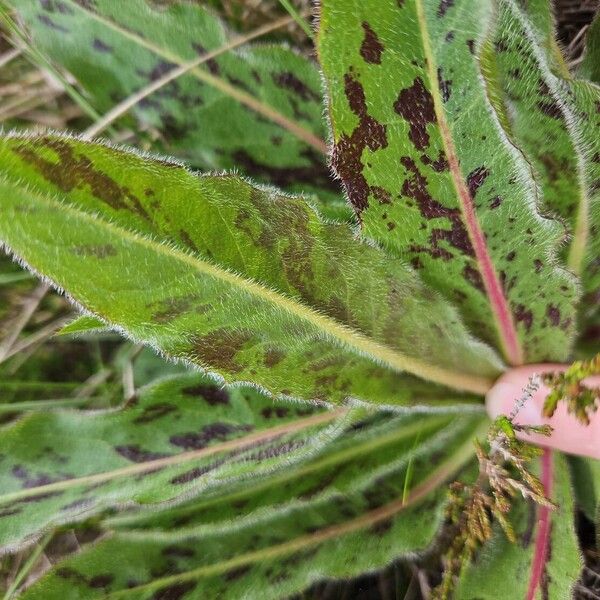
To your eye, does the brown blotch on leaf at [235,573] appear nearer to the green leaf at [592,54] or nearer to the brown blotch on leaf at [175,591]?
the brown blotch on leaf at [175,591]

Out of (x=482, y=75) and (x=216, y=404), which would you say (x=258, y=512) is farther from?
(x=482, y=75)

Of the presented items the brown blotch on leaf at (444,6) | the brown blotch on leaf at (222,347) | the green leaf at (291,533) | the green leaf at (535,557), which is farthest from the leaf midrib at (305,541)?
the brown blotch on leaf at (444,6)

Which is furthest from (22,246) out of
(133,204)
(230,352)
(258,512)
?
(258,512)

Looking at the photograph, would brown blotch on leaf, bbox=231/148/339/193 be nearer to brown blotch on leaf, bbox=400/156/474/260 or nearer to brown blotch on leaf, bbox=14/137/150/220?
brown blotch on leaf, bbox=400/156/474/260

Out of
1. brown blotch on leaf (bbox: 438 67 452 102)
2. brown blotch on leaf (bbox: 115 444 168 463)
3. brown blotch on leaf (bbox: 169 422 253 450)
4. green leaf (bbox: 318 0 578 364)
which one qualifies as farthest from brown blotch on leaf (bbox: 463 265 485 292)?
brown blotch on leaf (bbox: 115 444 168 463)

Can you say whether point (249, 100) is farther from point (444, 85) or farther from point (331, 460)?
point (331, 460)
